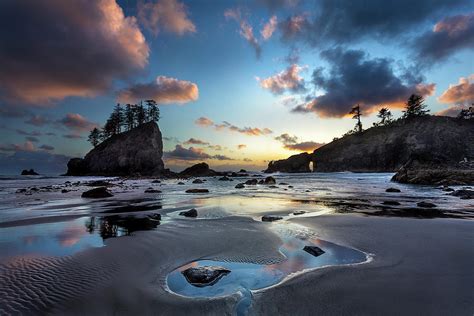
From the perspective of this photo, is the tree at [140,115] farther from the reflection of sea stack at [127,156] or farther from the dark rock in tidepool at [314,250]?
the dark rock in tidepool at [314,250]

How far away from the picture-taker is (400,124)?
76.3m

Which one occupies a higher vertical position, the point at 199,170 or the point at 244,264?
the point at 199,170

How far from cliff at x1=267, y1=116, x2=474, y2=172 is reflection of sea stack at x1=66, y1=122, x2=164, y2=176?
2324 inches

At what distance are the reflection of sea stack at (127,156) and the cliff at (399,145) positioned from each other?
59037 millimetres

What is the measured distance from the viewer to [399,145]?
70.6 metres

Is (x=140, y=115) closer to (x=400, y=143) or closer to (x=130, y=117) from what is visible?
(x=130, y=117)

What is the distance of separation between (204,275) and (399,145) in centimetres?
8252

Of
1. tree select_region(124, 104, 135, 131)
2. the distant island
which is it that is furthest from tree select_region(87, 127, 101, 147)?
the distant island

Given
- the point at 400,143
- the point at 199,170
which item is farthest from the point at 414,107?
the point at 199,170

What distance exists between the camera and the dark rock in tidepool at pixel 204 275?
3182 mm

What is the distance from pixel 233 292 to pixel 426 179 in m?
27.2

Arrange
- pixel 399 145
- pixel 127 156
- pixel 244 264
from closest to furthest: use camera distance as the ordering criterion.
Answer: pixel 244 264
pixel 127 156
pixel 399 145

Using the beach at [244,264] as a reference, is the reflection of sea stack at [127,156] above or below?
above

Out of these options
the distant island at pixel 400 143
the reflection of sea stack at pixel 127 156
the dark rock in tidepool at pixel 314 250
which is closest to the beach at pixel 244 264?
the dark rock in tidepool at pixel 314 250
